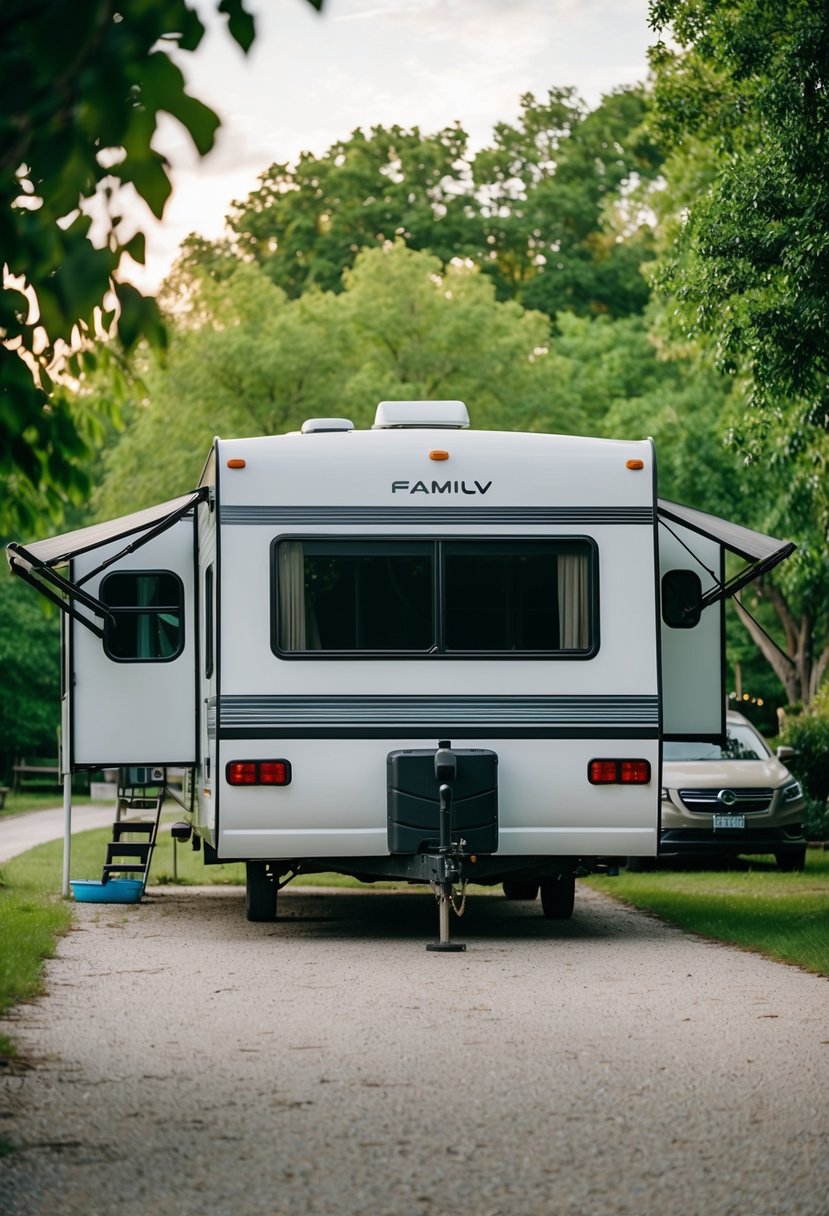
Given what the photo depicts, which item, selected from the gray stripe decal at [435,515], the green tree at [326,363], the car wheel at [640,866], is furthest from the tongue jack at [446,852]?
the green tree at [326,363]

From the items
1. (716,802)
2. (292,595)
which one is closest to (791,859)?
(716,802)

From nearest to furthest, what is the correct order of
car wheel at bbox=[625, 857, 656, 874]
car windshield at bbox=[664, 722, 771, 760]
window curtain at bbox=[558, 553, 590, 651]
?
window curtain at bbox=[558, 553, 590, 651]
car windshield at bbox=[664, 722, 771, 760]
car wheel at bbox=[625, 857, 656, 874]

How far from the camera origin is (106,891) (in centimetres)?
1453

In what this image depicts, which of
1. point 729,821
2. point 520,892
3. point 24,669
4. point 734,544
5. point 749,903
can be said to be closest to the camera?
point 734,544

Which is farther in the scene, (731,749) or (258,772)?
(731,749)

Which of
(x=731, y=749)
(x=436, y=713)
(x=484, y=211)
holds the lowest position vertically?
(x=731, y=749)

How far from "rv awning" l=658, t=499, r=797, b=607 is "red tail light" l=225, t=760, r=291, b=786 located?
3.21 metres

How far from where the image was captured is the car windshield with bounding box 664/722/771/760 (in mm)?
18594

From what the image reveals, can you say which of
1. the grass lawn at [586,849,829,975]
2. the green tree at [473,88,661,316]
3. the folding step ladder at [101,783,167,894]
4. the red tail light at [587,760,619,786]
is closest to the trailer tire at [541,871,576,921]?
the grass lawn at [586,849,829,975]

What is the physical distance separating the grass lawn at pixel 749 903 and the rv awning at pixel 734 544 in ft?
7.56

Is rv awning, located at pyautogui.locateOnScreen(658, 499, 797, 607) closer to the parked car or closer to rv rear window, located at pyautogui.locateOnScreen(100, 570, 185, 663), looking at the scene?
rv rear window, located at pyautogui.locateOnScreen(100, 570, 185, 663)

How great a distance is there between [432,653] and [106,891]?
13.5ft

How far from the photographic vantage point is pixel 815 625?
43.5m

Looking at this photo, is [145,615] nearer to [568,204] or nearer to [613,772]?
[613,772]
